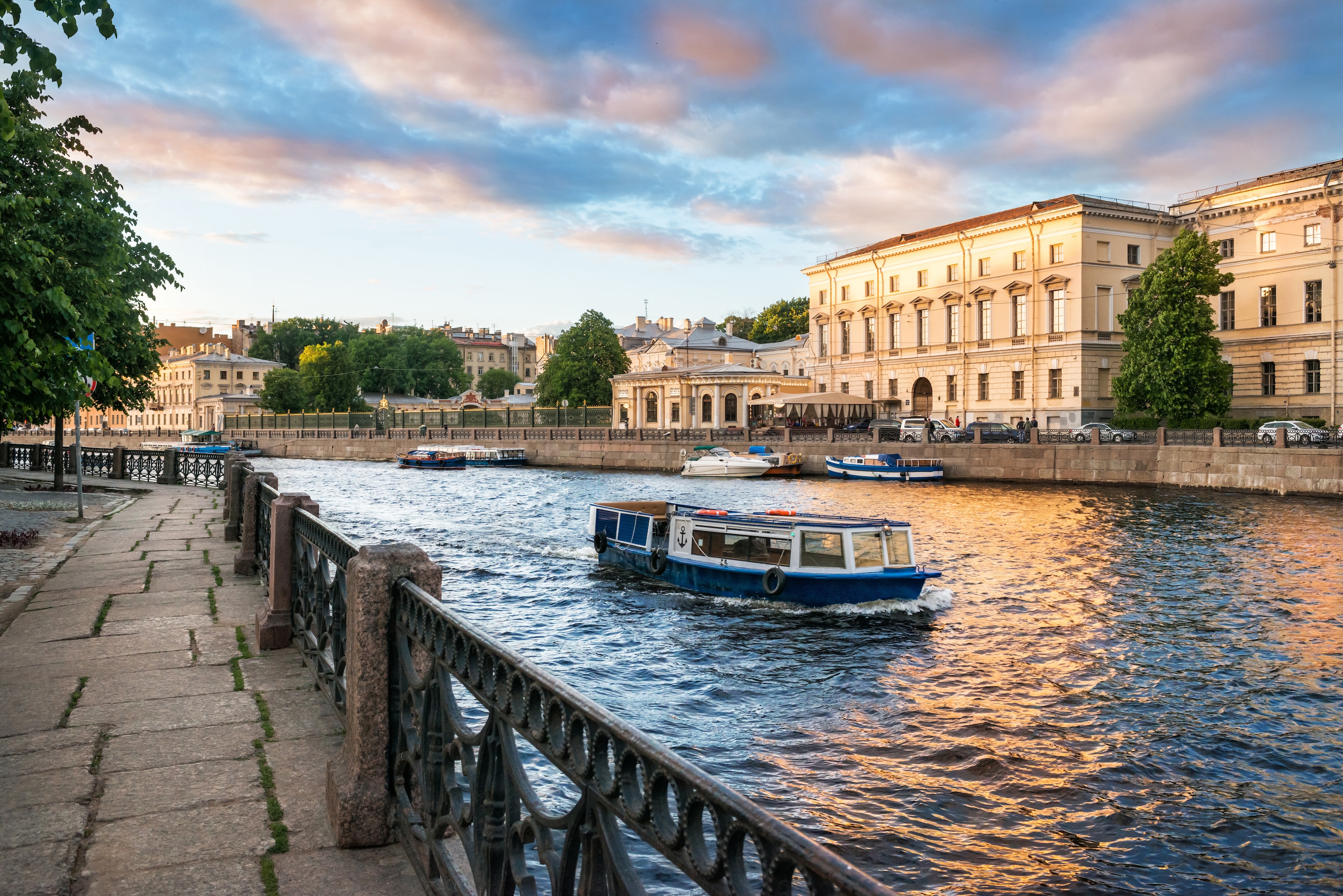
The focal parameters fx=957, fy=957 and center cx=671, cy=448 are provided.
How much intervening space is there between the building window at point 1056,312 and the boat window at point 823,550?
41.9 m

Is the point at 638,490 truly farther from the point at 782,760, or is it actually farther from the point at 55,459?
the point at 782,760

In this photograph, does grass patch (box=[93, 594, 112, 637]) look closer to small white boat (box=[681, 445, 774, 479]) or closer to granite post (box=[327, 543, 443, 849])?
granite post (box=[327, 543, 443, 849])

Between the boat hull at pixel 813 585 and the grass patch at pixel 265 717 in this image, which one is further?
the boat hull at pixel 813 585

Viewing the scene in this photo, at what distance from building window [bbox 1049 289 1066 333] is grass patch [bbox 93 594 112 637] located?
5241 cm

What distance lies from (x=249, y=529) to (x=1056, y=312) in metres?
51.8

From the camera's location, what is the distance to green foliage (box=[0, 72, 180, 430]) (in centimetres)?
933

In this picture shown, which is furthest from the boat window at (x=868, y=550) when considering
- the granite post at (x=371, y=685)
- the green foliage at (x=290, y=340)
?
the green foliage at (x=290, y=340)

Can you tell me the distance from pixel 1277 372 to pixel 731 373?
34689 mm

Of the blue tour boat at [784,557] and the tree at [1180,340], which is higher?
the tree at [1180,340]

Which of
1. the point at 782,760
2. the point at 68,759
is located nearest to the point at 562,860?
the point at 68,759

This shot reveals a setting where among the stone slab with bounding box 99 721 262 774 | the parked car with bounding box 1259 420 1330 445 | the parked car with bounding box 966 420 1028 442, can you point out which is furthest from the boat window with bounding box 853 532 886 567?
the parked car with bounding box 966 420 1028 442

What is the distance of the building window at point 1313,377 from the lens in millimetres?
44875

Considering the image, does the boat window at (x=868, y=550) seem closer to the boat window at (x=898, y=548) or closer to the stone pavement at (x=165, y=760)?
the boat window at (x=898, y=548)

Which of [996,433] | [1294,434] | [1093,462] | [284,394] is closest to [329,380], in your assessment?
[284,394]
